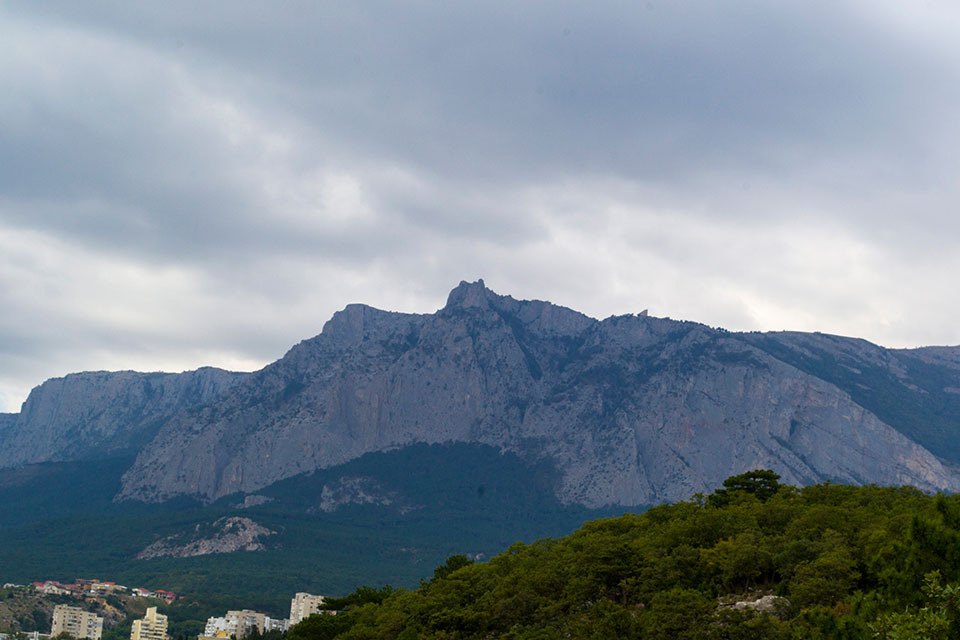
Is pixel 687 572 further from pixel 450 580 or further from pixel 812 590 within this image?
pixel 450 580

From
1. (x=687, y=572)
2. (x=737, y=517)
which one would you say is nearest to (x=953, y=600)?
(x=687, y=572)

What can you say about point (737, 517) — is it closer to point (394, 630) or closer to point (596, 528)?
point (596, 528)

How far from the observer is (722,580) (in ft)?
257

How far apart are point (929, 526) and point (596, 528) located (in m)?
52.6

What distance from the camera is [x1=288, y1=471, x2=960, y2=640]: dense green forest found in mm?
55281

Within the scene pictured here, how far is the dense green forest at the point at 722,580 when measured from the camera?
181 feet

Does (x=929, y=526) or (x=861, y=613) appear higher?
(x=929, y=526)

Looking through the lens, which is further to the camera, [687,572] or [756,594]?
[687,572]

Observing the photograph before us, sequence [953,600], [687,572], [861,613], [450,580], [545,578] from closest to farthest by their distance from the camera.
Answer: [953,600] → [861,613] → [687,572] → [545,578] → [450,580]

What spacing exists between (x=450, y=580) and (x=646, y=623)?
3606 cm

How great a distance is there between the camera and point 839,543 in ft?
245

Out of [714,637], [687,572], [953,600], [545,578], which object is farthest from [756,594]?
[953,600]

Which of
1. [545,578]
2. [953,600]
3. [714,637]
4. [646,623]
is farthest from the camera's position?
[545,578]

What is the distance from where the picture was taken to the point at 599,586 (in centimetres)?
8112
